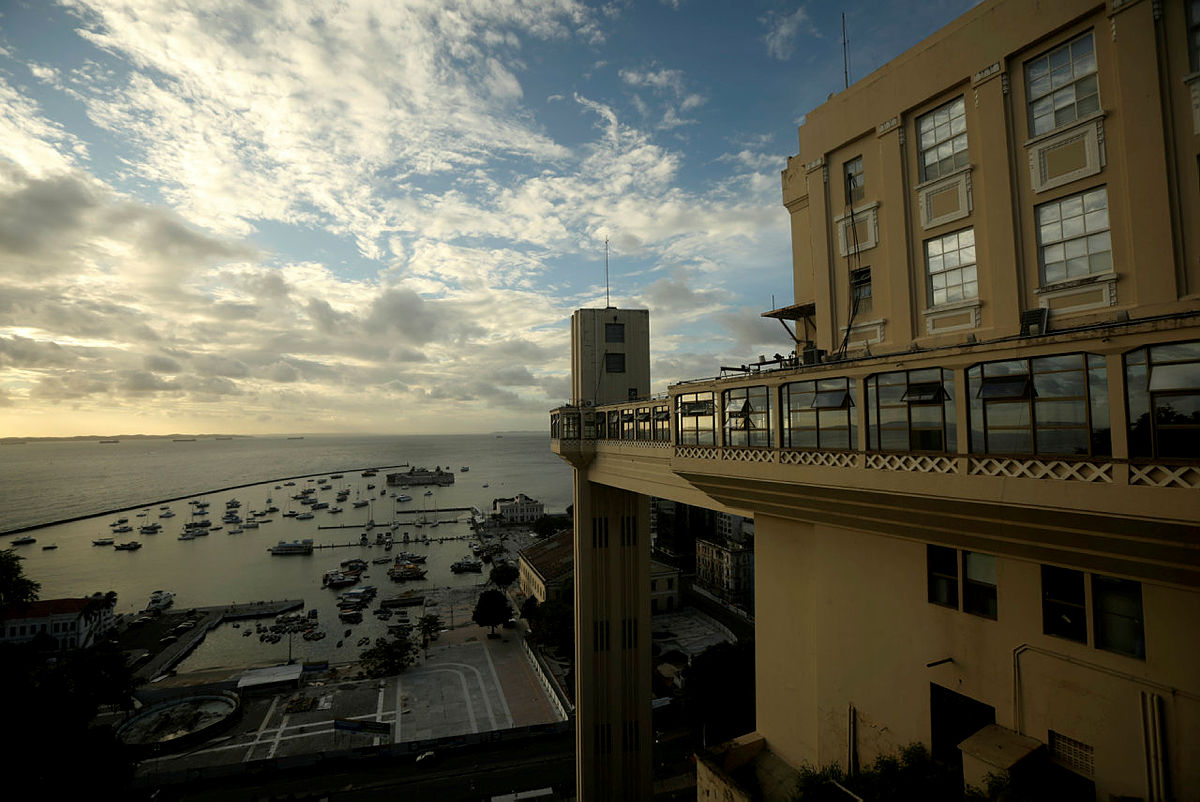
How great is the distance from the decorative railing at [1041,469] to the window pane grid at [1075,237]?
2.79 m

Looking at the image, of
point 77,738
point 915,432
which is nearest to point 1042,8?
point 915,432

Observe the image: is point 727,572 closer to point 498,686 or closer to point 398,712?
point 498,686

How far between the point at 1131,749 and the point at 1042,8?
9388mm

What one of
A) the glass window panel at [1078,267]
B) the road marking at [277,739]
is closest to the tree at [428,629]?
the road marking at [277,739]

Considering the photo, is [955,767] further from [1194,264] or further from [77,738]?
[77,738]

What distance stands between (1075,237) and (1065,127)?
1466 millimetres

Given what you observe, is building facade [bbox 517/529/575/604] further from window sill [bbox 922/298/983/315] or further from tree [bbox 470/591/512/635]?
window sill [bbox 922/298/983/315]

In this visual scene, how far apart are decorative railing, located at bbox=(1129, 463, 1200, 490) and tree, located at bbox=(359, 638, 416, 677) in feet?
164

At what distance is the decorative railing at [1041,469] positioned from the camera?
5.64 metres

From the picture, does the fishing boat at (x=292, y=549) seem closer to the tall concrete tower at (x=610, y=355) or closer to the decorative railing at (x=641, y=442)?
the tall concrete tower at (x=610, y=355)

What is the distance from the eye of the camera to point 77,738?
18844mm

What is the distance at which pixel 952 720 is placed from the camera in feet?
26.3

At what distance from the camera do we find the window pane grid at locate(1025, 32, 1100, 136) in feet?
23.0

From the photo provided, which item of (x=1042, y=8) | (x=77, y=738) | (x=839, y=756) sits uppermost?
(x=1042, y=8)
